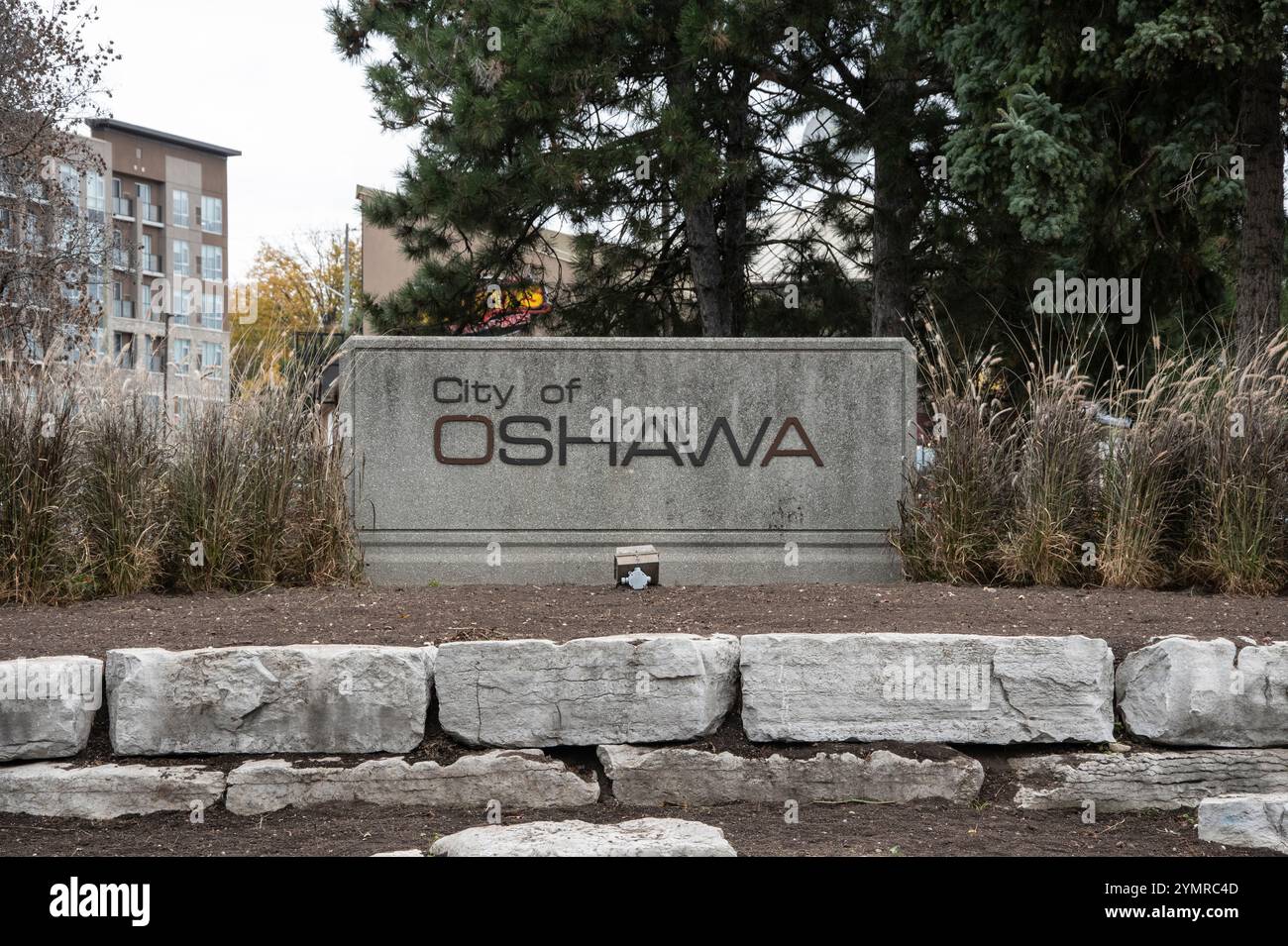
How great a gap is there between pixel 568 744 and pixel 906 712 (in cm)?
107

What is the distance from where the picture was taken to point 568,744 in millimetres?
3904

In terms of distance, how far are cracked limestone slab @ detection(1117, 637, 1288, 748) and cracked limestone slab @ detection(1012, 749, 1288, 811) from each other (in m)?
0.06

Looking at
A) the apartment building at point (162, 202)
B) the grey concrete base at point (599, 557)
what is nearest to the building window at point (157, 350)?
the grey concrete base at point (599, 557)

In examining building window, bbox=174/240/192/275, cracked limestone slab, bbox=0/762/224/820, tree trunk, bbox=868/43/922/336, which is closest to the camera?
cracked limestone slab, bbox=0/762/224/820

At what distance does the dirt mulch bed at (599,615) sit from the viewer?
4230 mm

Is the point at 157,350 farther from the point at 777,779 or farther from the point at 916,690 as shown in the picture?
the point at 916,690

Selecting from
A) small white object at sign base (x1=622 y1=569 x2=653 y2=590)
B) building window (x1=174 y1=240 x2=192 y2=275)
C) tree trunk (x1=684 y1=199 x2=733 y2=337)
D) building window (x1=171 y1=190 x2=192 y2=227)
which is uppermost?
building window (x1=171 y1=190 x2=192 y2=227)

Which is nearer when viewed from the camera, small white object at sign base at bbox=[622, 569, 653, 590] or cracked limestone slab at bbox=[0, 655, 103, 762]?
cracked limestone slab at bbox=[0, 655, 103, 762]

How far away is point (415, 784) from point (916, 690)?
1.59m

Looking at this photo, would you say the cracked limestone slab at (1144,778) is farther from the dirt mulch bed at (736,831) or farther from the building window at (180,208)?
the building window at (180,208)

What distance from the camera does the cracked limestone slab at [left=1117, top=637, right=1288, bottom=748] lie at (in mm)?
3912

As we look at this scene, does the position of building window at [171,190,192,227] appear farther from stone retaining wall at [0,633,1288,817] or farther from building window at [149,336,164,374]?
stone retaining wall at [0,633,1288,817]

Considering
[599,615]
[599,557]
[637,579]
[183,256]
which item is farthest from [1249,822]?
[183,256]

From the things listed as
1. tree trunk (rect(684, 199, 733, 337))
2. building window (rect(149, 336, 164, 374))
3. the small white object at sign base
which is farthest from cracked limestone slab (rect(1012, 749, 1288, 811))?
tree trunk (rect(684, 199, 733, 337))
